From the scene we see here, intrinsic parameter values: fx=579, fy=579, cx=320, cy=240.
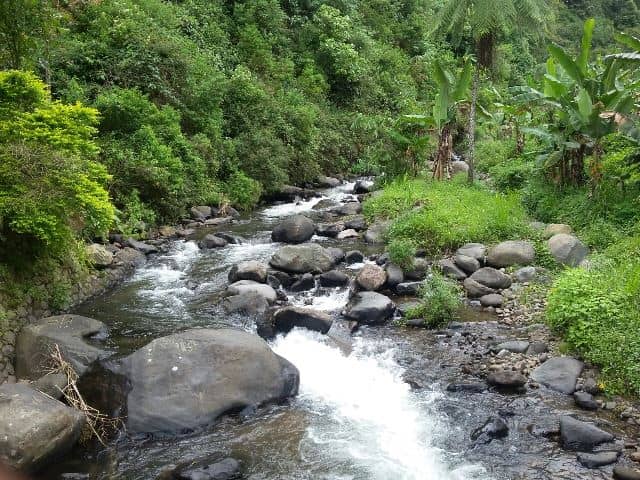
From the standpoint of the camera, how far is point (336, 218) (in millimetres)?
19594

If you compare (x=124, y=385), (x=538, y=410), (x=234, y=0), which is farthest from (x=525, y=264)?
(x=234, y=0)

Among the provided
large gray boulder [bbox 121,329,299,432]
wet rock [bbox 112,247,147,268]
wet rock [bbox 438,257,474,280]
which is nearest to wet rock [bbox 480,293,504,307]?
wet rock [bbox 438,257,474,280]

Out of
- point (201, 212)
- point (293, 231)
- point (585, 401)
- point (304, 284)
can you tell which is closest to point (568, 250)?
point (585, 401)

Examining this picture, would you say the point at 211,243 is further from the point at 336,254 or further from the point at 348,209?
the point at 348,209

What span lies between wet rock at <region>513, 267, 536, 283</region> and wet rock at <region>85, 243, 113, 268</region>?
30.4ft

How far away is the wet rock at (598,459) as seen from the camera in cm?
682

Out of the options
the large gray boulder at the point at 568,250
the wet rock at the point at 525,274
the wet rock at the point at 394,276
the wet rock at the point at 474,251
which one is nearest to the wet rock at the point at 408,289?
the wet rock at the point at 394,276

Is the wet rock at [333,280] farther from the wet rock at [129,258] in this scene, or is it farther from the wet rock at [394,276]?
the wet rock at [129,258]

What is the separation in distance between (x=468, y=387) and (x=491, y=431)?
120cm

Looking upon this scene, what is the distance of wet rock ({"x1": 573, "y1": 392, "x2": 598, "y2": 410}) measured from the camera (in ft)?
26.4

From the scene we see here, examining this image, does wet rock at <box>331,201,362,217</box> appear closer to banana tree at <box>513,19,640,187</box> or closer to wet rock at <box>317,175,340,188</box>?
wet rock at <box>317,175,340,188</box>

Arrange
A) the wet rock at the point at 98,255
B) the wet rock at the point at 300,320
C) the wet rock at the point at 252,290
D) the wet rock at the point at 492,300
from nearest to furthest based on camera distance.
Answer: the wet rock at the point at 300,320
the wet rock at the point at 492,300
the wet rock at the point at 252,290
the wet rock at the point at 98,255

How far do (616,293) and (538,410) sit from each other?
2751mm

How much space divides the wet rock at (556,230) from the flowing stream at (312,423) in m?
5.53
